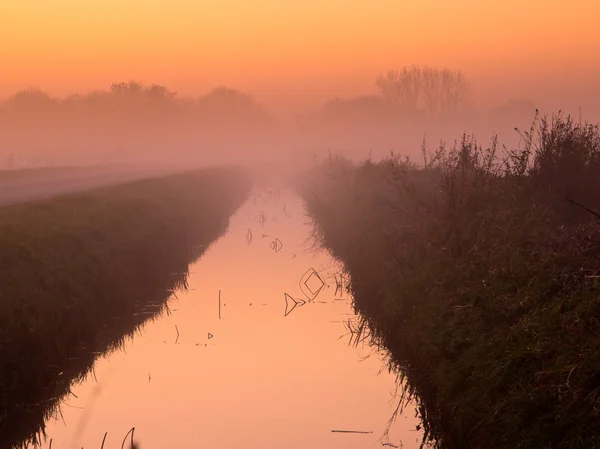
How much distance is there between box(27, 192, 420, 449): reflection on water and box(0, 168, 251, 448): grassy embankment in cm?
61

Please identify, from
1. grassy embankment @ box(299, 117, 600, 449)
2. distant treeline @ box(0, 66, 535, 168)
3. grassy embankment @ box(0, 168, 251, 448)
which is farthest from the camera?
distant treeline @ box(0, 66, 535, 168)

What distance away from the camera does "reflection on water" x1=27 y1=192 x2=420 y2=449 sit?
398 inches

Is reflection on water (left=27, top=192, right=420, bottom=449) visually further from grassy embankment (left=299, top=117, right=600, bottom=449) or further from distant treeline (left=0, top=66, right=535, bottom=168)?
distant treeline (left=0, top=66, right=535, bottom=168)

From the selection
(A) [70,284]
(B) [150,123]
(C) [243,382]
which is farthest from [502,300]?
(B) [150,123]

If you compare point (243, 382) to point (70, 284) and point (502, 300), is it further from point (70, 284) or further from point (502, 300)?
point (70, 284)

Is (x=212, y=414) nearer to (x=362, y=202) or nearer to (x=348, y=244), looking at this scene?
(x=348, y=244)

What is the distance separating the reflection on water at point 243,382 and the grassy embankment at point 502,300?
83cm

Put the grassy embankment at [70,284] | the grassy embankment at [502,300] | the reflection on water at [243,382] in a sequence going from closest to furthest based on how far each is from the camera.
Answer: the grassy embankment at [502,300] → the reflection on water at [243,382] → the grassy embankment at [70,284]

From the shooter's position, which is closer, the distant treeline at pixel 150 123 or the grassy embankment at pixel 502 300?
the grassy embankment at pixel 502 300

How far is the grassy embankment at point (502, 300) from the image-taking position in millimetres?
7609

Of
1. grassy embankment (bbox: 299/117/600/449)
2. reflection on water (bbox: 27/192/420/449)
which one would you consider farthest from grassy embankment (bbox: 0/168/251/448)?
grassy embankment (bbox: 299/117/600/449)

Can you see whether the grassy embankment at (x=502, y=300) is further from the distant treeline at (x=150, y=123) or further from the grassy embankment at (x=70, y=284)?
the distant treeline at (x=150, y=123)

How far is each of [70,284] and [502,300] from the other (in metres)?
10.1

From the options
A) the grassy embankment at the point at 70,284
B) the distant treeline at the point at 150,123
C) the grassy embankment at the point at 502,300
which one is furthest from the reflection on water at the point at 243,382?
the distant treeline at the point at 150,123
